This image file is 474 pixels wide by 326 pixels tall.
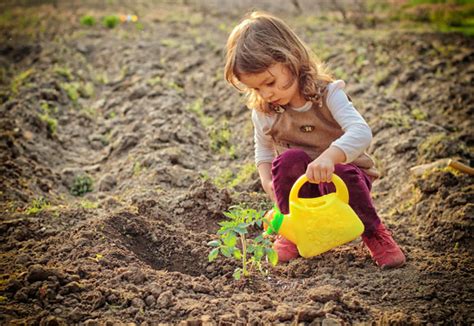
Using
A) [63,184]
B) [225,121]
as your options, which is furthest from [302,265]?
[225,121]

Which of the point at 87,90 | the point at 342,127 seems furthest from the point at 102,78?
the point at 342,127

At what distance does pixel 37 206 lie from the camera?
374 cm

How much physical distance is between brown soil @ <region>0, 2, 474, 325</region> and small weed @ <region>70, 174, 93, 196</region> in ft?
0.19

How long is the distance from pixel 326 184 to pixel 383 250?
0.42m

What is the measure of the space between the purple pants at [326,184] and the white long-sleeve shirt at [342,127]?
0.14 metres

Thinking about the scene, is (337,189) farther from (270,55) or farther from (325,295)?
(270,55)

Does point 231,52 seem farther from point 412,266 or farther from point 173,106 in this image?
point 173,106

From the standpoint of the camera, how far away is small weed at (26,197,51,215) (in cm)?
348

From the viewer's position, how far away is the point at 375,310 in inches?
95.3

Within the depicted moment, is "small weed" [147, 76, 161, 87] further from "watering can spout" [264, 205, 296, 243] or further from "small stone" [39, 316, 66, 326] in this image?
"small stone" [39, 316, 66, 326]

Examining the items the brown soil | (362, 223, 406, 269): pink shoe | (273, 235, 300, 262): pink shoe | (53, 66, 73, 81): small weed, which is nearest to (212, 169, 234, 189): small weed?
the brown soil

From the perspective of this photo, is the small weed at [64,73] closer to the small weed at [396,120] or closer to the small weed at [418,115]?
the small weed at [396,120]

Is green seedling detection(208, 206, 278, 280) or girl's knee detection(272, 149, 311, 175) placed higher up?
girl's knee detection(272, 149, 311, 175)

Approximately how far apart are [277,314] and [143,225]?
3.65 ft
